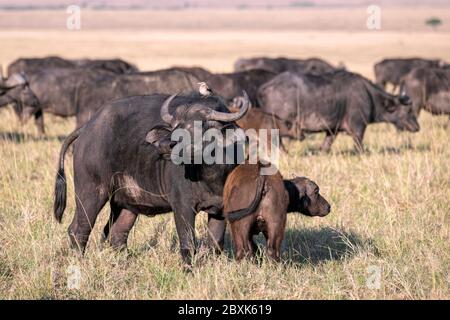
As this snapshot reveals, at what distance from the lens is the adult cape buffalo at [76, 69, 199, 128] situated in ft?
45.8

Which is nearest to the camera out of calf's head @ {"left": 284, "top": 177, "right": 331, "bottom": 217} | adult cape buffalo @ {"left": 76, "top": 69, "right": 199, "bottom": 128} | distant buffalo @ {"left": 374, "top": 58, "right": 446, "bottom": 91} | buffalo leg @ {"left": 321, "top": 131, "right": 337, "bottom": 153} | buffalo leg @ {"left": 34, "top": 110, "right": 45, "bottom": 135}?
calf's head @ {"left": 284, "top": 177, "right": 331, "bottom": 217}

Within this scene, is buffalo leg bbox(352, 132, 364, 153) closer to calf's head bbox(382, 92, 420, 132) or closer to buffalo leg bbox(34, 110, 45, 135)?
calf's head bbox(382, 92, 420, 132)

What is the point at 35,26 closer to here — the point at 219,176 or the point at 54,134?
the point at 54,134

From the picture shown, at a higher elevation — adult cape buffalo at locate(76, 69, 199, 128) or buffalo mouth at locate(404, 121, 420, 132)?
adult cape buffalo at locate(76, 69, 199, 128)

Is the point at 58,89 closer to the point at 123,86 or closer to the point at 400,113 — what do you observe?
the point at 123,86

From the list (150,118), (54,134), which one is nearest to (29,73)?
(54,134)

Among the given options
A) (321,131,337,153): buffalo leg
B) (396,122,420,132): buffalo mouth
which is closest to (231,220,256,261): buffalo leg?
(321,131,337,153): buffalo leg

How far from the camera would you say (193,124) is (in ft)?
20.4

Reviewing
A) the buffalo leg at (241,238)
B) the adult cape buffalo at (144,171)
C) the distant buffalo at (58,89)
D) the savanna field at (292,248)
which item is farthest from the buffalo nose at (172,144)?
the distant buffalo at (58,89)

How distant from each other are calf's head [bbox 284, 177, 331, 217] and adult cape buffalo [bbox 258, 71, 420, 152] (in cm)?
670

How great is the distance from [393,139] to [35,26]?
107 m

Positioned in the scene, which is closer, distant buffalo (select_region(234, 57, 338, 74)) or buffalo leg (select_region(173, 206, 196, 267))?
buffalo leg (select_region(173, 206, 196, 267))

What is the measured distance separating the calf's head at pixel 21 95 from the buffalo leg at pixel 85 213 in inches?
385
